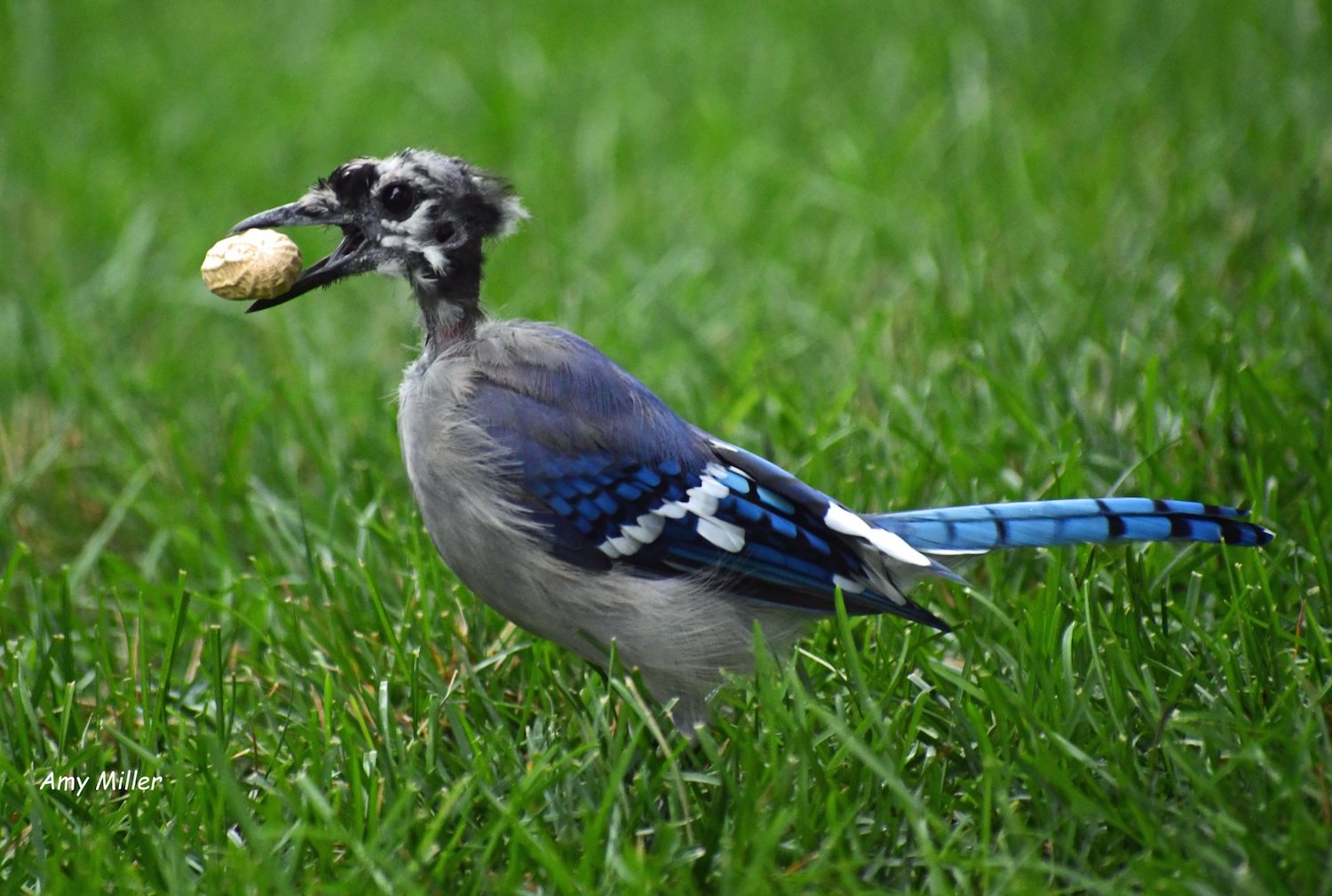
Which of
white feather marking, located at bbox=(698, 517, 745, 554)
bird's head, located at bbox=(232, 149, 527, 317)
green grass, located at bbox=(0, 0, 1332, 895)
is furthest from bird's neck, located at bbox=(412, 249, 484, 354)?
white feather marking, located at bbox=(698, 517, 745, 554)

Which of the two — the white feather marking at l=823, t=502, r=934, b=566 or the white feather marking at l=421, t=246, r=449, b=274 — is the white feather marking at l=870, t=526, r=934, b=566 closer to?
the white feather marking at l=823, t=502, r=934, b=566

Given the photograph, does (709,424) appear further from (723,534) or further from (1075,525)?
(1075,525)

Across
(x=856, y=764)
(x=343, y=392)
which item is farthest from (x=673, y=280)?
(x=856, y=764)

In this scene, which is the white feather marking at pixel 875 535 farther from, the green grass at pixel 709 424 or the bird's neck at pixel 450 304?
the bird's neck at pixel 450 304

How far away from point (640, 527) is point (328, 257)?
2.83 feet

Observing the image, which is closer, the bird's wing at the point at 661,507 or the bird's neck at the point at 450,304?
the bird's wing at the point at 661,507

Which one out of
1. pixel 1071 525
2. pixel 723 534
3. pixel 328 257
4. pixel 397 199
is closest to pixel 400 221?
Answer: pixel 397 199

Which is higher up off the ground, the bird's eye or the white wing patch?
the bird's eye

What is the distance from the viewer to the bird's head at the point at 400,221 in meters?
2.82

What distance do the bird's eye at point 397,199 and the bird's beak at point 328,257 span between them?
76 mm

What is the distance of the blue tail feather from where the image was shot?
7.98 feet

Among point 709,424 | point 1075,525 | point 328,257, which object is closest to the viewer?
point 1075,525

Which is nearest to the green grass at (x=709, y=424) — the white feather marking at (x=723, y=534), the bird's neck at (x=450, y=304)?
the white feather marking at (x=723, y=534)

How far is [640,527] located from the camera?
259cm
